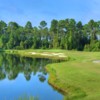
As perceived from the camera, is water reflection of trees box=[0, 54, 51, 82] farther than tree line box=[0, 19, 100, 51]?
No

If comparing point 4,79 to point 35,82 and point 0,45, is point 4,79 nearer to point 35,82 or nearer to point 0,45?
point 35,82

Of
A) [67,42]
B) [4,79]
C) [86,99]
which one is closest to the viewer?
[86,99]

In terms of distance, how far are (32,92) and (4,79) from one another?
13342 millimetres

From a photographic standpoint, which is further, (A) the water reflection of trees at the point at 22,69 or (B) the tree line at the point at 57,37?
(B) the tree line at the point at 57,37

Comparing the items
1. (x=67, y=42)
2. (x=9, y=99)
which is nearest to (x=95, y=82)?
(x=9, y=99)

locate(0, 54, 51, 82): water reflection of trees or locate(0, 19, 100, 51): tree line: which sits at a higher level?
locate(0, 19, 100, 51): tree line

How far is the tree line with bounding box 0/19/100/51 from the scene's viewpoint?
146m

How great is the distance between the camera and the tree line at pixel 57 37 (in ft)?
477

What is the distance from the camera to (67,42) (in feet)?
459

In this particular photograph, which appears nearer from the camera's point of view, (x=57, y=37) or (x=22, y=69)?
(x=22, y=69)

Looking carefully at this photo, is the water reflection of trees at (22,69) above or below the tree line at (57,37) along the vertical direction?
below

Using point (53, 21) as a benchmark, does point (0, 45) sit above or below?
below

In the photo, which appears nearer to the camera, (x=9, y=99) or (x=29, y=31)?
(x=9, y=99)

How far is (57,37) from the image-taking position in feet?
517
